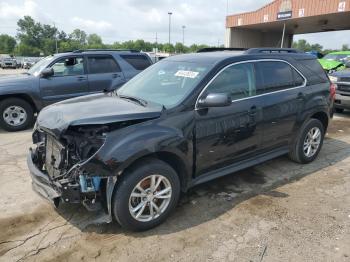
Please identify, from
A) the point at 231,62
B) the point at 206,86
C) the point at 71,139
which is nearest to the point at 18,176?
the point at 71,139

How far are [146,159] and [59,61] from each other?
18.4ft

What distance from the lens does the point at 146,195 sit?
10.7ft

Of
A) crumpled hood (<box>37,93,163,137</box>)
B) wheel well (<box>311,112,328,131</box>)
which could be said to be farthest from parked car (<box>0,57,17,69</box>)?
wheel well (<box>311,112,328,131</box>)

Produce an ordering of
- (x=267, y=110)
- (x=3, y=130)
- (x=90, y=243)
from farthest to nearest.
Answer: (x=3, y=130), (x=267, y=110), (x=90, y=243)

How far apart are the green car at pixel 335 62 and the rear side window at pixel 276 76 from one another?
31.4 feet

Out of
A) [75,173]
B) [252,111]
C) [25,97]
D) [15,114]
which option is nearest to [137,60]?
[25,97]

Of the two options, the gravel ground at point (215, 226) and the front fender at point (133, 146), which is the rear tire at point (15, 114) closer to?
the gravel ground at point (215, 226)

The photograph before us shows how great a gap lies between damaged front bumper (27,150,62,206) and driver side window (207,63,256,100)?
6.41ft

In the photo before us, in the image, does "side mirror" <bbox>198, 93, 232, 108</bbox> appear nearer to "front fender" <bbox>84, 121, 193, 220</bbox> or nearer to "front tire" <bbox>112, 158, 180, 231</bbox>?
"front fender" <bbox>84, 121, 193, 220</bbox>

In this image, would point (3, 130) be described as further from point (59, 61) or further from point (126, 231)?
point (126, 231)

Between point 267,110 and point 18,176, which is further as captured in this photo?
point 18,176

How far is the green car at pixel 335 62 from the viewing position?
43.9 feet

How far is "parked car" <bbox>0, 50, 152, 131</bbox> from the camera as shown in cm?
738

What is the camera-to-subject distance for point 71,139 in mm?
3160
